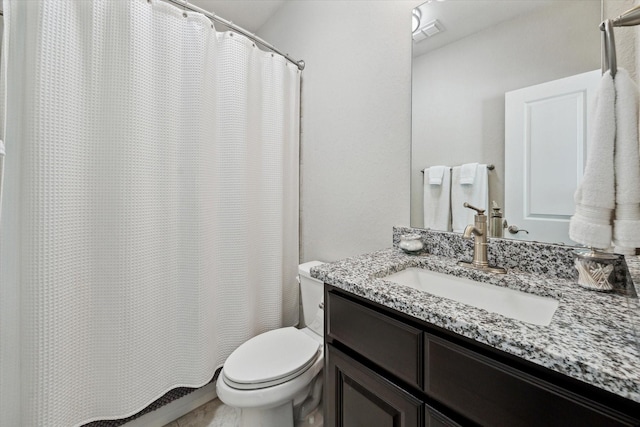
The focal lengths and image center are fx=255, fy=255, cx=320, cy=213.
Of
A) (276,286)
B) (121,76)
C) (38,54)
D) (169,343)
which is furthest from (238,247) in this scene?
(38,54)

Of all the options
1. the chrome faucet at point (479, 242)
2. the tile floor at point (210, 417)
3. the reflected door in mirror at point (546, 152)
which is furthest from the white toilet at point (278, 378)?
the reflected door in mirror at point (546, 152)

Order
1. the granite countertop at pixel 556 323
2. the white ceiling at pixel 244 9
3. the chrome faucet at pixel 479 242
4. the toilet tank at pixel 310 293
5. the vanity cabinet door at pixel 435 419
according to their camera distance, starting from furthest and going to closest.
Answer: the white ceiling at pixel 244 9 → the toilet tank at pixel 310 293 → the chrome faucet at pixel 479 242 → the vanity cabinet door at pixel 435 419 → the granite countertop at pixel 556 323

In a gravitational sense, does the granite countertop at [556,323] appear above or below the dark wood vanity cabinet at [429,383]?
above

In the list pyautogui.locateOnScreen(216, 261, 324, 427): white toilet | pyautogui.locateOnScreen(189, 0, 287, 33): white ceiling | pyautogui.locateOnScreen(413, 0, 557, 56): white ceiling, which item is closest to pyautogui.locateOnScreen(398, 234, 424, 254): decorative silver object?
pyautogui.locateOnScreen(216, 261, 324, 427): white toilet

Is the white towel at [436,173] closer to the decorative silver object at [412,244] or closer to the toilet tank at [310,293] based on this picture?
the decorative silver object at [412,244]

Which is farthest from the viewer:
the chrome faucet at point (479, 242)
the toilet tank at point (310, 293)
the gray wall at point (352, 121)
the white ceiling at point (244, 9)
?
the white ceiling at point (244, 9)

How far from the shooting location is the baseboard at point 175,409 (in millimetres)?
1257

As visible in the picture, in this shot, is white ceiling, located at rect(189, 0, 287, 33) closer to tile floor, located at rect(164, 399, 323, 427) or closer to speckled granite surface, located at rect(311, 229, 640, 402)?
speckled granite surface, located at rect(311, 229, 640, 402)

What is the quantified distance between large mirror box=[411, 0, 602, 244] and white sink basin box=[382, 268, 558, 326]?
0.84 ft

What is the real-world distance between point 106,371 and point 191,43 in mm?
1515

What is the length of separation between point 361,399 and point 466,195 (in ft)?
2.69

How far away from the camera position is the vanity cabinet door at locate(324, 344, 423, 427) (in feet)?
2.03

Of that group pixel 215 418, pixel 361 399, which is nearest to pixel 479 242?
pixel 361 399

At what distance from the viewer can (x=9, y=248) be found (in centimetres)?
88
